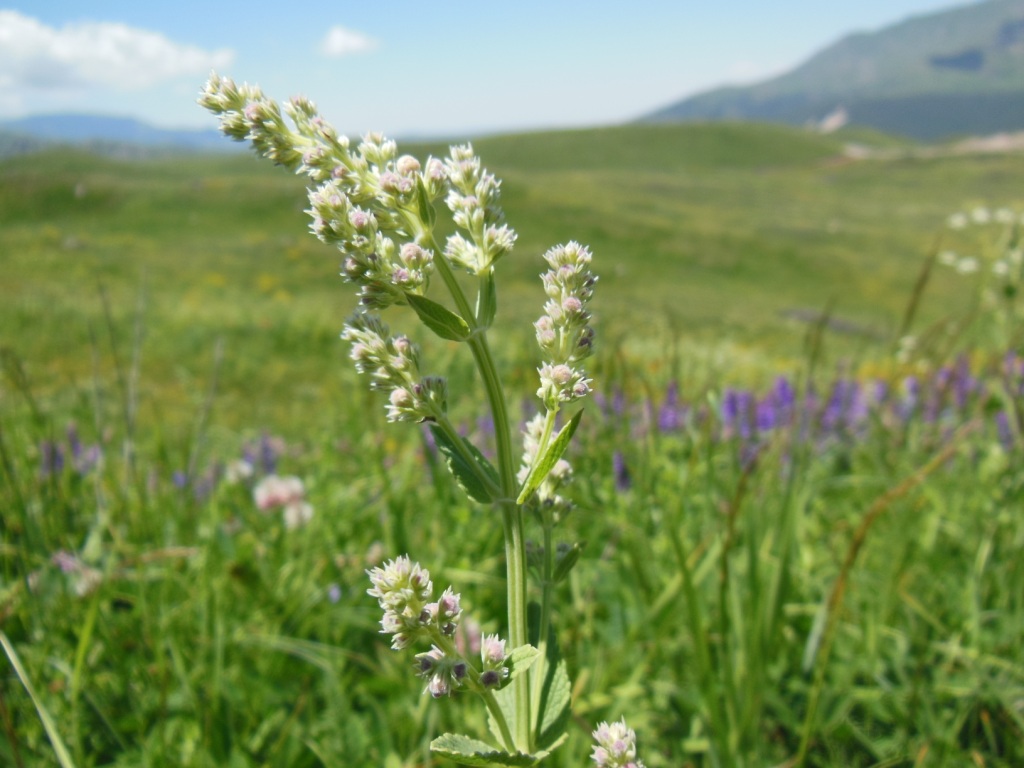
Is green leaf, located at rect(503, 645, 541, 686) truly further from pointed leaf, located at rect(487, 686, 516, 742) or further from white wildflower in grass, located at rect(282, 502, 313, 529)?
white wildflower in grass, located at rect(282, 502, 313, 529)

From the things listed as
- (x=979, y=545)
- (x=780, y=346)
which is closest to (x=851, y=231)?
(x=780, y=346)

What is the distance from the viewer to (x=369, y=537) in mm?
3834

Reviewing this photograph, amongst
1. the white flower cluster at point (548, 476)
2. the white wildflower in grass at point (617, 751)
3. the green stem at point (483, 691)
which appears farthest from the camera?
the white flower cluster at point (548, 476)

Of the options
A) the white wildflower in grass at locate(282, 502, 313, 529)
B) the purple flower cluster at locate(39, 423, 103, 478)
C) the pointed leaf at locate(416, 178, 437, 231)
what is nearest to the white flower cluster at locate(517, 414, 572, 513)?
the pointed leaf at locate(416, 178, 437, 231)

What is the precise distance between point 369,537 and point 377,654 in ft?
2.51

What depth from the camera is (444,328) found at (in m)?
1.37

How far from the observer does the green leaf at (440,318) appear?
1.30 meters

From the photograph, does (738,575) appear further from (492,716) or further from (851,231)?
(851,231)

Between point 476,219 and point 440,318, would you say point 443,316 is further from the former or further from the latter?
point 476,219

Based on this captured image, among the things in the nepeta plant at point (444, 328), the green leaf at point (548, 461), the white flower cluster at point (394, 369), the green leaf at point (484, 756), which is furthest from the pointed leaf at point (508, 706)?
the white flower cluster at point (394, 369)

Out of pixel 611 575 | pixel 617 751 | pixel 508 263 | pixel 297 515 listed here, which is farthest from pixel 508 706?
pixel 508 263

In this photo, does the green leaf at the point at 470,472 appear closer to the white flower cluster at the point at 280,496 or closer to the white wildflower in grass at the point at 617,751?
the white wildflower in grass at the point at 617,751

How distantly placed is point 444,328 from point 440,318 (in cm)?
4

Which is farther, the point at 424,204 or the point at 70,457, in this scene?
the point at 70,457
